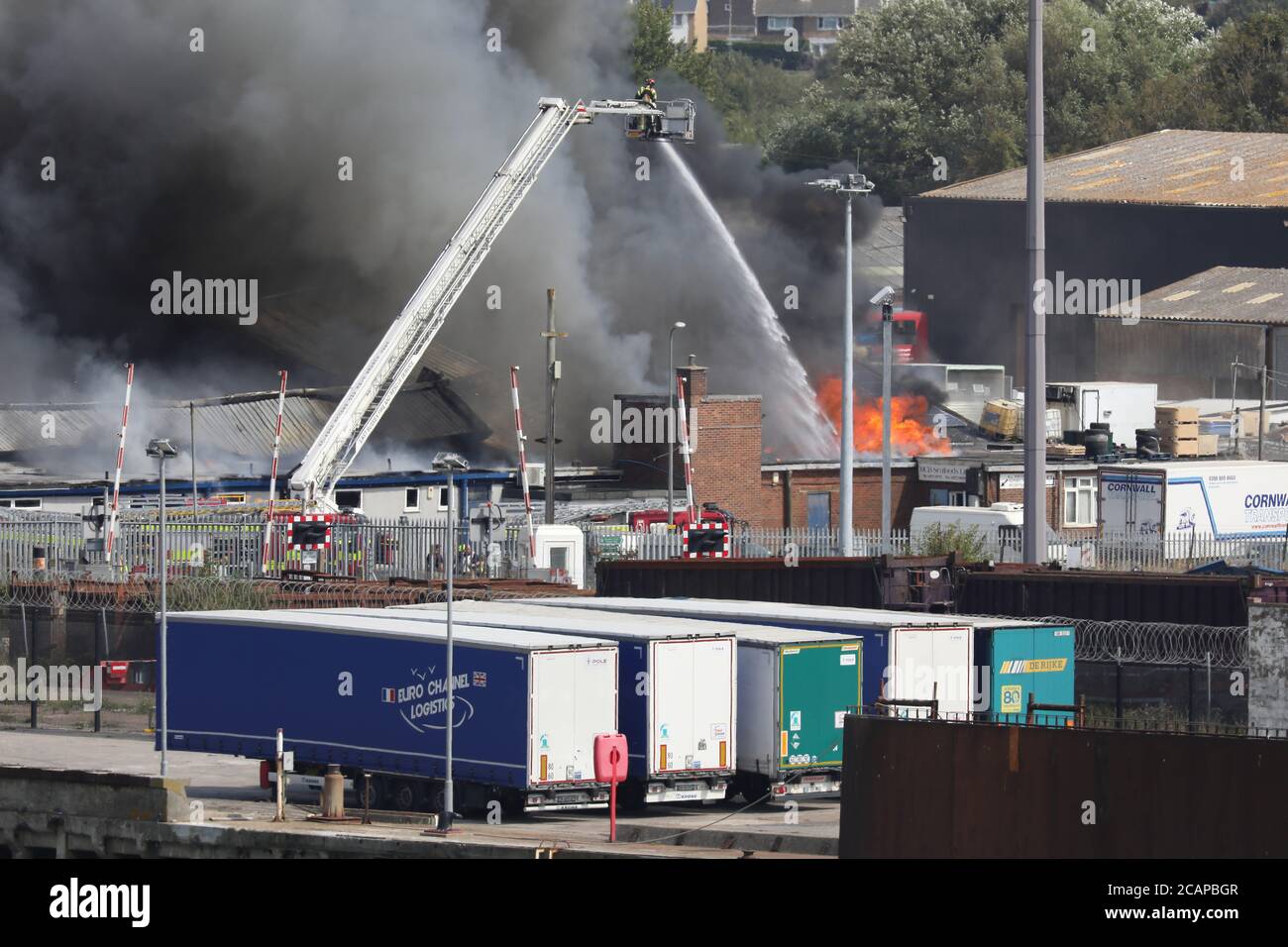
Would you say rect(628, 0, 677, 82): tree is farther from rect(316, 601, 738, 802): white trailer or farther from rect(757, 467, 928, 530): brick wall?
rect(316, 601, 738, 802): white trailer

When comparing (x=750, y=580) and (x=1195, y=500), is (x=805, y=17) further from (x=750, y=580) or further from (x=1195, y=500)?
(x=750, y=580)

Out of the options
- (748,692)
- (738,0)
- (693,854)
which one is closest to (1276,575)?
(748,692)

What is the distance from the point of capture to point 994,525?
151ft

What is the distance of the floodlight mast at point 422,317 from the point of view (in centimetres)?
4606

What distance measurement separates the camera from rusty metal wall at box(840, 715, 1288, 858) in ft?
66.4

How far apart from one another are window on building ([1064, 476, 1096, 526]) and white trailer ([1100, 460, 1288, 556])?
177 cm

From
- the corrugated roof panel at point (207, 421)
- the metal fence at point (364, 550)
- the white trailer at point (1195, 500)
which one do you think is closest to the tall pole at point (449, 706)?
the metal fence at point (364, 550)

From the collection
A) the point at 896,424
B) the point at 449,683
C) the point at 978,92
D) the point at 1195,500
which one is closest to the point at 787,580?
the point at 449,683

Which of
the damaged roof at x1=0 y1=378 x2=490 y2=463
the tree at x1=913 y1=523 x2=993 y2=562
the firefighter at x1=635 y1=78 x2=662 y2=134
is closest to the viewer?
the tree at x1=913 y1=523 x2=993 y2=562

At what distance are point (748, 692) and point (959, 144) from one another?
8414 cm

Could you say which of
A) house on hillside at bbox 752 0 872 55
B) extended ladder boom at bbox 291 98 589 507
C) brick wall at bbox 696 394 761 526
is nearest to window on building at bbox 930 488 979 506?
brick wall at bbox 696 394 761 526

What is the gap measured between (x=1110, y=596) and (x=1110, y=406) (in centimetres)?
2825

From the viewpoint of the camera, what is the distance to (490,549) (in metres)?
41.3

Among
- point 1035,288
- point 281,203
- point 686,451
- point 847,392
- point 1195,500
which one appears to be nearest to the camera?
point 1035,288
